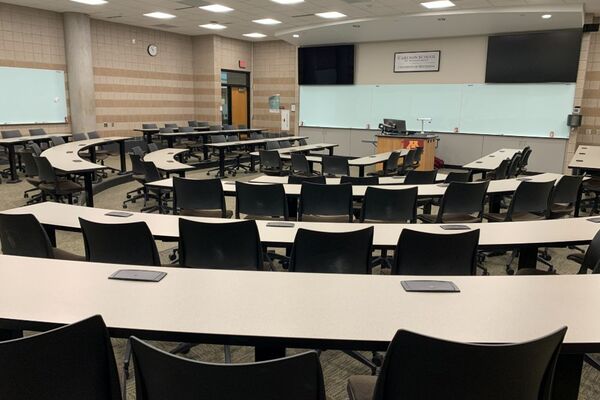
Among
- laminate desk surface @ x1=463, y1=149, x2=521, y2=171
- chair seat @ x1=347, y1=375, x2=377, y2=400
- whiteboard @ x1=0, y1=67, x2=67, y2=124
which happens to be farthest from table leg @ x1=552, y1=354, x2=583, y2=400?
whiteboard @ x1=0, y1=67, x2=67, y2=124

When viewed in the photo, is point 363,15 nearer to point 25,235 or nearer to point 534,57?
point 534,57

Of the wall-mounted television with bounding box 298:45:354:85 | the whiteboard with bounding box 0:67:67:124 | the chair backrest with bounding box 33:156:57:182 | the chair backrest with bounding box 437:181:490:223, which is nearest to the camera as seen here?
the chair backrest with bounding box 437:181:490:223

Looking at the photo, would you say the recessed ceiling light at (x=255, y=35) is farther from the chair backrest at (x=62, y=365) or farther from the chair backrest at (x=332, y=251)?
the chair backrest at (x=62, y=365)

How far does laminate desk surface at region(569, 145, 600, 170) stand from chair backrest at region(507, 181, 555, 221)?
220cm

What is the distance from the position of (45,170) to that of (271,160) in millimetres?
3788

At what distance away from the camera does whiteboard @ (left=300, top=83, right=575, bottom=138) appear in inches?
420

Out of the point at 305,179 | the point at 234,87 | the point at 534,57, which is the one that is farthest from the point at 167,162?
the point at 234,87

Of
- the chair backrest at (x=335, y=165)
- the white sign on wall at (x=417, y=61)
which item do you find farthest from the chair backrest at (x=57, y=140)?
the white sign on wall at (x=417, y=61)

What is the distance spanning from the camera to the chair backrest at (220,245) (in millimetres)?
2783

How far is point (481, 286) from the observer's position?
1.91 meters

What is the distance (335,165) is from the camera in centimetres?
770

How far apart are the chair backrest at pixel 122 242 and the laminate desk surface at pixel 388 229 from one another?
0.15 m

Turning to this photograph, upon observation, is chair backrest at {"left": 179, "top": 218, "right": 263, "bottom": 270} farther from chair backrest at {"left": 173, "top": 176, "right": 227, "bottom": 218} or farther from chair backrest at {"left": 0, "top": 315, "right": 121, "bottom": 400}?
chair backrest at {"left": 173, "top": 176, "right": 227, "bottom": 218}

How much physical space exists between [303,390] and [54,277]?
4.19 ft
